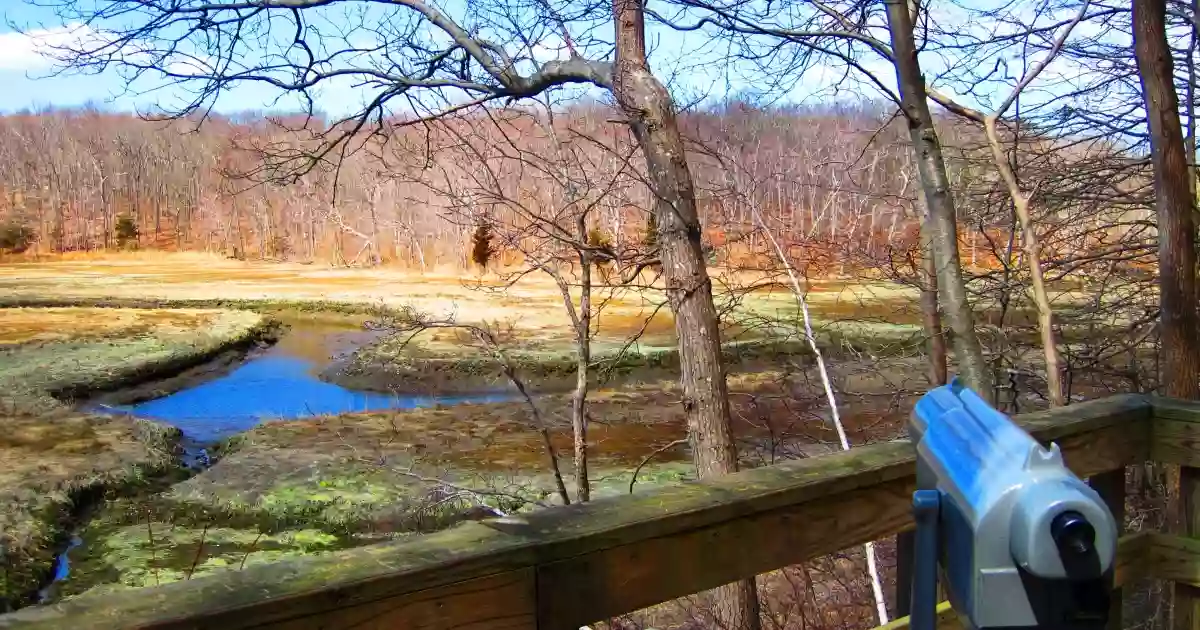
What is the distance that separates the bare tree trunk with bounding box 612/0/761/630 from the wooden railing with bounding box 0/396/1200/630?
4880mm

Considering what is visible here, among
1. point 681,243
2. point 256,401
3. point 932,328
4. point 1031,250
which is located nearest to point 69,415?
point 256,401

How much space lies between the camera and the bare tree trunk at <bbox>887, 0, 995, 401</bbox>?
4785 mm

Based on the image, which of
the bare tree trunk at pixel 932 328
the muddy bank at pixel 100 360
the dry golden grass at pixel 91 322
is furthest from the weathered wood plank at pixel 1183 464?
the dry golden grass at pixel 91 322

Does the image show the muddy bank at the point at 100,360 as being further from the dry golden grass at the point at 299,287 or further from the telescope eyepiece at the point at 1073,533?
the telescope eyepiece at the point at 1073,533

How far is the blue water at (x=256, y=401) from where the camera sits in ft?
56.9

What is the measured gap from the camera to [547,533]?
142 cm

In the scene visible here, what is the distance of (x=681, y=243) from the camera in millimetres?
6922

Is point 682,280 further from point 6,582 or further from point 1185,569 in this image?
point 6,582

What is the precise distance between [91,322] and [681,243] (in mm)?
26142

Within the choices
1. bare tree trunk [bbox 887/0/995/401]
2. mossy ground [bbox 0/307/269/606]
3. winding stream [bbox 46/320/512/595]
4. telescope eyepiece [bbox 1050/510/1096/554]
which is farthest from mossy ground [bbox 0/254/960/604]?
telescope eyepiece [bbox 1050/510/1096/554]

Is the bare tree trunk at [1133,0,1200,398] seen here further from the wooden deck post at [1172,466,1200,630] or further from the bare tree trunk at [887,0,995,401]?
the wooden deck post at [1172,466,1200,630]

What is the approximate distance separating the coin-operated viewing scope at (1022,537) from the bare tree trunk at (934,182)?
4.05 m

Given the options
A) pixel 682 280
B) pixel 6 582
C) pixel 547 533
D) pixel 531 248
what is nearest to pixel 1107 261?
pixel 682 280

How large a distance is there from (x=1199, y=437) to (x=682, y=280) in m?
4.77
